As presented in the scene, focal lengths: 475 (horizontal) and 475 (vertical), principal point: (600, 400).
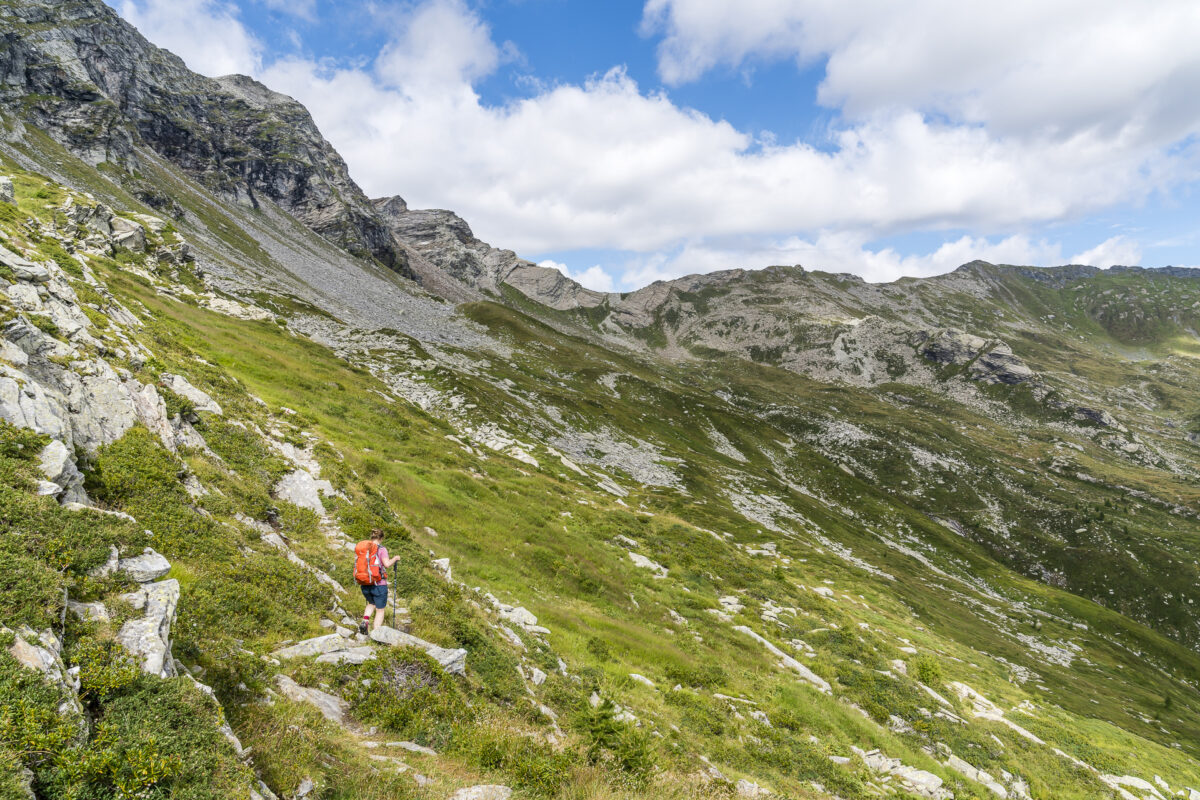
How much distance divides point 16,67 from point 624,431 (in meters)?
195

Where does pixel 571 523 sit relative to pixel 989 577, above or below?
above

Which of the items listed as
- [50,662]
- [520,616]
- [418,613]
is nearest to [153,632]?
[50,662]

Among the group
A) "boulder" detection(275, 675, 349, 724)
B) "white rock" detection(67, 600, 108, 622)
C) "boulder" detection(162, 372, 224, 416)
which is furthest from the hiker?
"boulder" detection(162, 372, 224, 416)

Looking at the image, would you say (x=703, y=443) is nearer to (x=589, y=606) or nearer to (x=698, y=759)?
(x=589, y=606)

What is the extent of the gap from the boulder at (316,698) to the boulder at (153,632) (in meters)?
2.37

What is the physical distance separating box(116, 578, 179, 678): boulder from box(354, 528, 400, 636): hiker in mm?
4105

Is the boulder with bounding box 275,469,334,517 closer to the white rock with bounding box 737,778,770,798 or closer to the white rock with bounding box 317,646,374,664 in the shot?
the white rock with bounding box 317,646,374,664

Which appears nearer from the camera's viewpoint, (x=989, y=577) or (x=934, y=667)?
(x=934, y=667)

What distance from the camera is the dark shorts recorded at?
41.9 feet

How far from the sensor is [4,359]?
40.7ft

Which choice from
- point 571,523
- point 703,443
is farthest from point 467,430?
point 703,443

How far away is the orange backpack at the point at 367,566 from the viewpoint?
41.0ft

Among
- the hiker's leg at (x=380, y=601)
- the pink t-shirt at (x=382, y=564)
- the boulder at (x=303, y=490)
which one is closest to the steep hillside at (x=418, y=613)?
the boulder at (x=303, y=490)

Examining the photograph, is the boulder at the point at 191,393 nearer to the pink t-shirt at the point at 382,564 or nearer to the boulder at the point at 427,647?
the pink t-shirt at the point at 382,564
